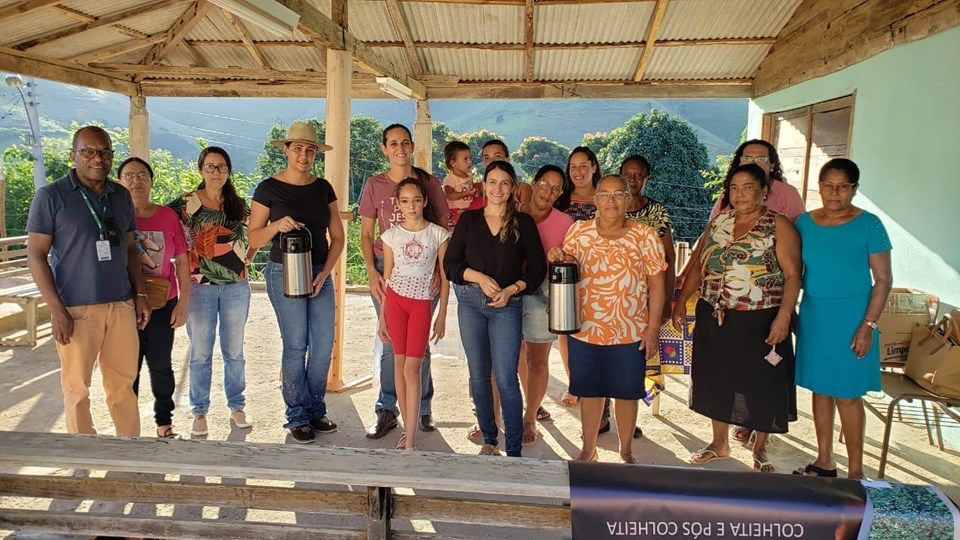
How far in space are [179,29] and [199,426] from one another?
5.02 metres

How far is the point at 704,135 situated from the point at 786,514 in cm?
7859

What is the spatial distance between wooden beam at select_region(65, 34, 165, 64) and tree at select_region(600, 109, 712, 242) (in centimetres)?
2289

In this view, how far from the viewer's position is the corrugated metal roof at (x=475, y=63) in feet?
22.9

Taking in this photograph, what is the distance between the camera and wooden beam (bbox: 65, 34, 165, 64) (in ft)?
22.0

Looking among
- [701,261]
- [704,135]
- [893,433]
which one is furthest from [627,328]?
[704,135]

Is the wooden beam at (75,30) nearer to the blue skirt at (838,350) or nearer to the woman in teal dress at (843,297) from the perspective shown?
the woman in teal dress at (843,297)

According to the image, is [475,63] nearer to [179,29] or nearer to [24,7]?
[179,29]

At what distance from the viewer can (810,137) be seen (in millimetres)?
6492

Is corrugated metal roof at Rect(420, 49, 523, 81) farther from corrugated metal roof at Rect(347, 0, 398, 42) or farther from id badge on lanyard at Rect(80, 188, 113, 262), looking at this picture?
id badge on lanyard at Rect(80, 188, 113, 262)

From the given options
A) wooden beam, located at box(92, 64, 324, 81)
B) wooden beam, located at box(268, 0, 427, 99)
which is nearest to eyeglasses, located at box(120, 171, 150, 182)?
wooden beam, located at box(268, 0, 427, 99)

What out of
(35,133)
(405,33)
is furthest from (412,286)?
(35,133)

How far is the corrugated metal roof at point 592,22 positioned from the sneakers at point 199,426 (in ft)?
16.2

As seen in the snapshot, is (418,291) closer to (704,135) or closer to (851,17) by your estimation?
(851,17)

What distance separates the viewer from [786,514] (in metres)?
1.77
